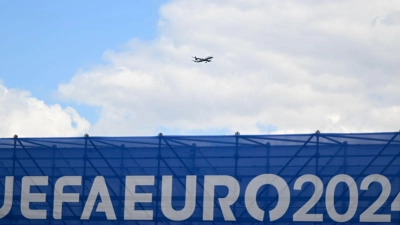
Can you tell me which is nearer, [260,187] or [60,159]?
[260,187]

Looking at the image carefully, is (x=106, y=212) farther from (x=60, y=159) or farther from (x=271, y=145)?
(x=271, y=145)

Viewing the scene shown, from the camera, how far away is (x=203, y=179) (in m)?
46.5

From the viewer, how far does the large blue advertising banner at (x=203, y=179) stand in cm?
4456

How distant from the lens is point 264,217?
45.3 metres

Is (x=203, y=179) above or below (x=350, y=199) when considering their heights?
above

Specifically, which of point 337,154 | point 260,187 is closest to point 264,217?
point 260,187

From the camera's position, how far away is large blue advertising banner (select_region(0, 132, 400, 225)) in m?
44.6

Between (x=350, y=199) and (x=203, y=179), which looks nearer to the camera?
(x=350, y=199)

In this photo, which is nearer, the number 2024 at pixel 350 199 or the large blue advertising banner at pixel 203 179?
the number 2024 at pixel 350 199

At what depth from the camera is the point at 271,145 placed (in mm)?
45969

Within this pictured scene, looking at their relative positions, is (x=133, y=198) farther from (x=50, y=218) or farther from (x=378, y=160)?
(x=378, y=160)

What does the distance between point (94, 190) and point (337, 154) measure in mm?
13093

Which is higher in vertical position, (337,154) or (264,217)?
(337,154)

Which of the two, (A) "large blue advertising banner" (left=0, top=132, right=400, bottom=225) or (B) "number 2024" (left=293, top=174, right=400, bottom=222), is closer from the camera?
(B) "number 2024" (left=293, top=174, right=400, bottom=222)
